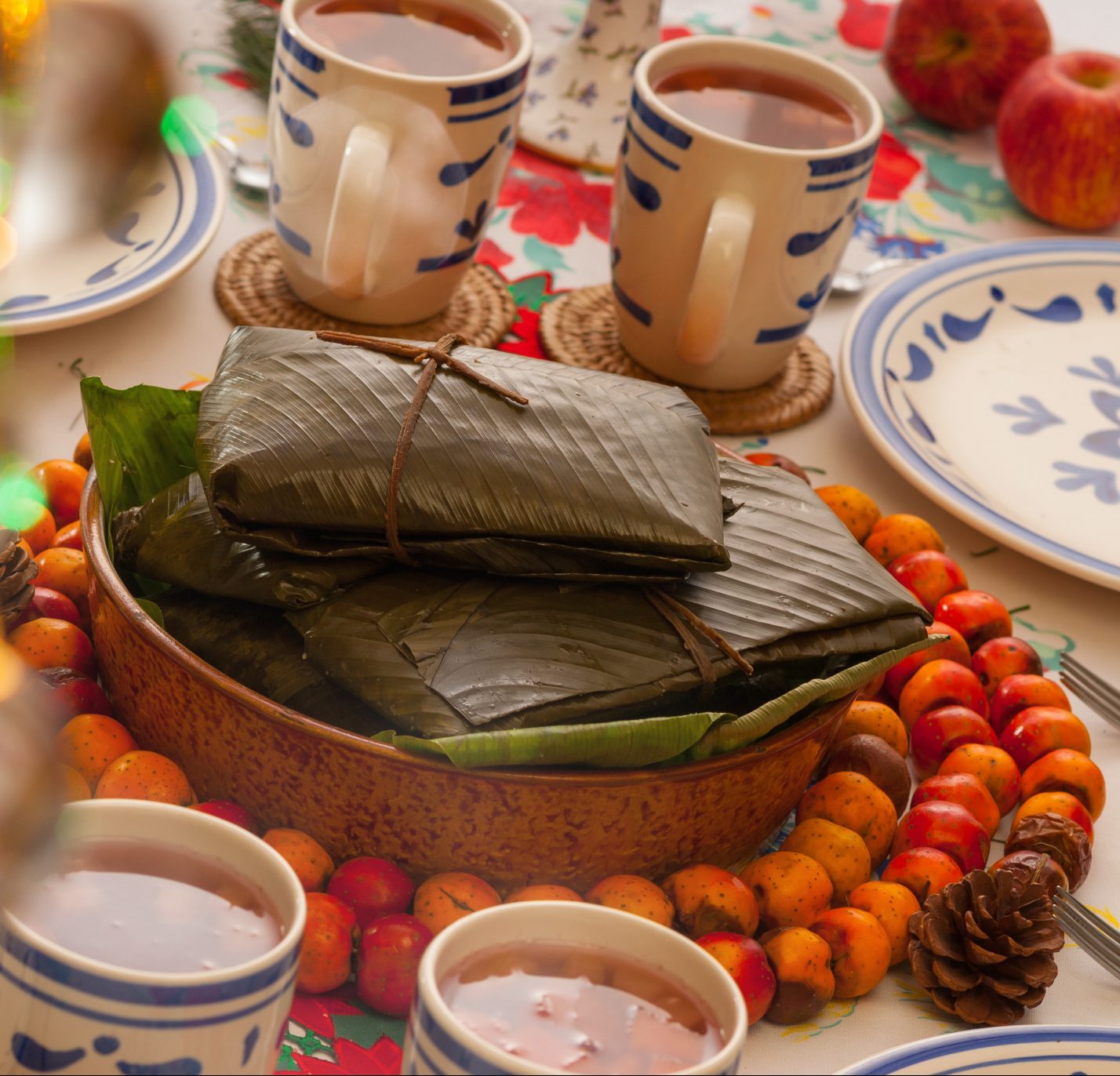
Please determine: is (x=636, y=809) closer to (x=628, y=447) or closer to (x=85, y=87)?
(x=628, y=447)

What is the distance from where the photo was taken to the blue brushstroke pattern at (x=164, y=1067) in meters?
0.40

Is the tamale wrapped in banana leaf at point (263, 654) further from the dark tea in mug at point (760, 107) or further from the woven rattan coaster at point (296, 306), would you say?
the dark tea in mug at point (760, 107)

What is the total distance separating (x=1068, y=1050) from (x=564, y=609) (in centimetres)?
30

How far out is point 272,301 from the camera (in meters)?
1.07

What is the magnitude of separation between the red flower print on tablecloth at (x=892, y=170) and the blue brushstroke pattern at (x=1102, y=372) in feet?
1.14

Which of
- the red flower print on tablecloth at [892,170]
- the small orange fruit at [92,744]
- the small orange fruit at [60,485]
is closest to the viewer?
the small orange fruit at [92,744]

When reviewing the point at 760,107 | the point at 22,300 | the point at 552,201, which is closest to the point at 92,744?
the point at 22,300

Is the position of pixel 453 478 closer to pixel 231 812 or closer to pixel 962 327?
pixel 231 812

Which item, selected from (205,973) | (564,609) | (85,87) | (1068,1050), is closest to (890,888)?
(1068,1050)

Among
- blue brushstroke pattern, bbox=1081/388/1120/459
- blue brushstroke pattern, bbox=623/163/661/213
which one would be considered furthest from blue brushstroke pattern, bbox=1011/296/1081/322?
blue brushstroke pattern, bbox=623/163/661/213

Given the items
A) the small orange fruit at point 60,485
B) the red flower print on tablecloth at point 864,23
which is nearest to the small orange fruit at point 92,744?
the small orange fruit at point 60,485

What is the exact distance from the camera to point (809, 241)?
985mm

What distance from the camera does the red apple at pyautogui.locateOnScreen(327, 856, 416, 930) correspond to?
0.58 m

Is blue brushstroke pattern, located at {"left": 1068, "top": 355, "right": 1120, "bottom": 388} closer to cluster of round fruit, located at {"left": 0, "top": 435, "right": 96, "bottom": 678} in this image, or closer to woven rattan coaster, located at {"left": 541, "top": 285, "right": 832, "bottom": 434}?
woven rattan coaster, located at {"left": 541, "top": 285, "right": 832, "bottom": 434}
